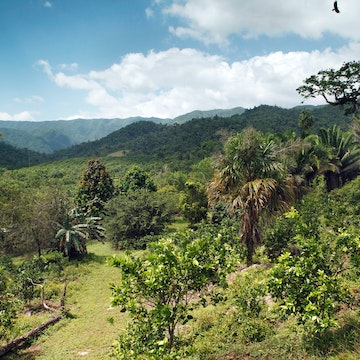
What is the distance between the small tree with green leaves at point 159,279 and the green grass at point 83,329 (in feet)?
5.64

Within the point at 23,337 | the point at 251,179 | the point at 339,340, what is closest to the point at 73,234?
the point at 23,337

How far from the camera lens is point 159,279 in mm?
4754

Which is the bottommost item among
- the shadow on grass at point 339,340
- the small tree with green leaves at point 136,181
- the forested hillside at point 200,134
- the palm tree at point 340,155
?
the shadow on grass at point 339,340

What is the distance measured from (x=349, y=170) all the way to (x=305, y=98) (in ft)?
25.1

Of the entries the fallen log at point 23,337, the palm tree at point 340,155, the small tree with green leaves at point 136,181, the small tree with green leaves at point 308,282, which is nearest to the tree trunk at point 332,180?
the palm tree at point 340,155

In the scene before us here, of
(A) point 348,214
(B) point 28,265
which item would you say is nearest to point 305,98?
(A) point 348,214

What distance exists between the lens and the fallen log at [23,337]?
1004cm

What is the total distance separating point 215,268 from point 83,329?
28.4 ft

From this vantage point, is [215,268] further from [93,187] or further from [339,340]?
[93,187]

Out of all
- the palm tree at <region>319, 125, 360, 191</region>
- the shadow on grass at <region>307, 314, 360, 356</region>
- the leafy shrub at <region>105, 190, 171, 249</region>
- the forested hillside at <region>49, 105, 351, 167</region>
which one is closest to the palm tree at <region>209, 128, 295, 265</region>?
the shadow on grass at <region>307, 314, 360, 356</region>

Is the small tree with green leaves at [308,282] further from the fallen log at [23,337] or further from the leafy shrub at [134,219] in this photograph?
the leafy shrub at [134,219]

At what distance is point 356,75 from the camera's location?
23.6 m

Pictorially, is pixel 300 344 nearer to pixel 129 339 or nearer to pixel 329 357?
pixel 329 357

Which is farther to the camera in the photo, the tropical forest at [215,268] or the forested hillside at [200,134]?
the forested hillside at [200,134]
